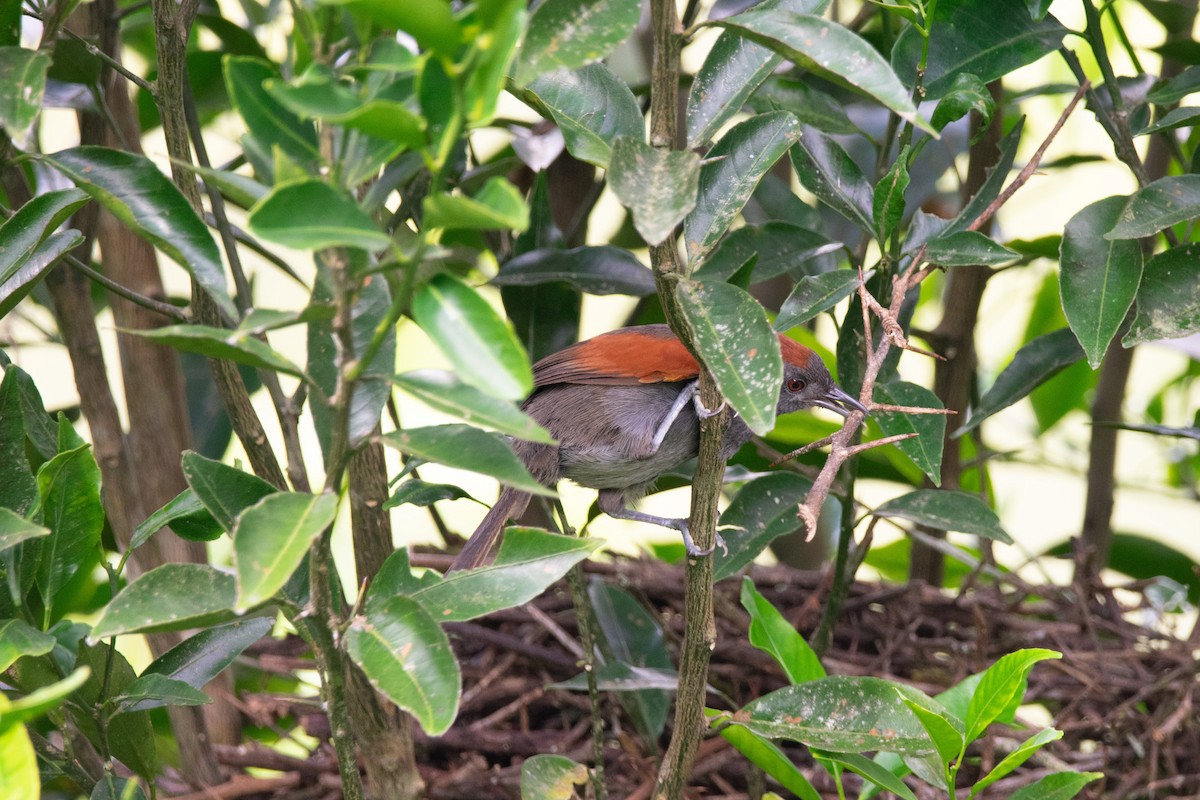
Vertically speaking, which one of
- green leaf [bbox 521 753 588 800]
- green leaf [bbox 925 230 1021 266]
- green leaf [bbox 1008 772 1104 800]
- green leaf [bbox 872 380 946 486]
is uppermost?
green leaf [bbox 925 230 1021 266]

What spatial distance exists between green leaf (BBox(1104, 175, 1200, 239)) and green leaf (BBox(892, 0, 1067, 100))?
1.02ft

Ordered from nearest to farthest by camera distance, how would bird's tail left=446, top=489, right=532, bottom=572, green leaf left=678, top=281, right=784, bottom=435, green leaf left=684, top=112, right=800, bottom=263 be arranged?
1. green leaf left=678, top=281, right=784, bottom=435
2. green leaf left=684, top=112, right=800, bottom=263
3. bird's tail left=446, top=489, right=532, bottom=572

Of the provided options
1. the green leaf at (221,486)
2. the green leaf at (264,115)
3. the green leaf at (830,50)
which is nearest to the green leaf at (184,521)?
the green leaf at (221,486)

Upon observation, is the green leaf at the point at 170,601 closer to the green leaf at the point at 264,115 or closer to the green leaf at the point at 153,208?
the green leaf at the point at 153,208

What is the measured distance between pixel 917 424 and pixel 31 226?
1.47m

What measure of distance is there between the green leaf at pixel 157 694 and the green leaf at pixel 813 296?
3.45 ft

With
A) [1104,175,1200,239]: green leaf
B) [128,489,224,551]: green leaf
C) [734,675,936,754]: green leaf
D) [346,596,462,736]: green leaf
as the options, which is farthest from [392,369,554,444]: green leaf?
[1104,175,1200,239]: green leaf

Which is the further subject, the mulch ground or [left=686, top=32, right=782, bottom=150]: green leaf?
the mulch ground

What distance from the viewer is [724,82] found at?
1692 millimetres

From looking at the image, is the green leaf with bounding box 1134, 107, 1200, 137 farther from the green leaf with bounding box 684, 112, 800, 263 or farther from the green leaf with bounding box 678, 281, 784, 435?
the green leaf with bounding box 678, 281, 784, 435

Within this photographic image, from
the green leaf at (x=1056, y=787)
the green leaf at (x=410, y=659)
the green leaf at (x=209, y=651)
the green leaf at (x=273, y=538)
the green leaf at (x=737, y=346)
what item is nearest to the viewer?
the green leaf at (x=273, y=538)

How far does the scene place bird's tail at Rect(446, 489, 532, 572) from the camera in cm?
259

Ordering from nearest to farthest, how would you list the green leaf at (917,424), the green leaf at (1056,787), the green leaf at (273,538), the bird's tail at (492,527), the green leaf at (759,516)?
the green leaf at (273,538)
the green leaf at (1056,787)
the green leaf at (917,424)
the green leaf at (759,516)
the bird's tail at (492,527)

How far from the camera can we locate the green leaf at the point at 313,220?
1.04m
